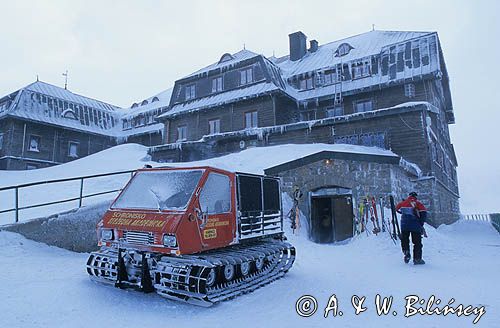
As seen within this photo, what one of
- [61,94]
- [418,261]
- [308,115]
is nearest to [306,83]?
[308,115]

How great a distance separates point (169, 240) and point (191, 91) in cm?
2525

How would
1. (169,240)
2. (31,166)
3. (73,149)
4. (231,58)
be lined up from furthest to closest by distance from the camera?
(73,149) → (31,166) → (231,58) → (169,240)

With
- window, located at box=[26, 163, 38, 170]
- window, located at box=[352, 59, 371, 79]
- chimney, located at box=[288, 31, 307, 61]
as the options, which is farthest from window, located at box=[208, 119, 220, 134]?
window, located at box=[26, 163, 38, 170]

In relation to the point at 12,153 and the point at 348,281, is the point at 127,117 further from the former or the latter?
the point at 348,281

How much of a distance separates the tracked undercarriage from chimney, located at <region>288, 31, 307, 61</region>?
2572 centimetres

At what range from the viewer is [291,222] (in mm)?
12891

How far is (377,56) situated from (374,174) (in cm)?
1403

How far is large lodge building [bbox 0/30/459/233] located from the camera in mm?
18969

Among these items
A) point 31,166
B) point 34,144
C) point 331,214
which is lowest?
point 331,214

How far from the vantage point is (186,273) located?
525cm

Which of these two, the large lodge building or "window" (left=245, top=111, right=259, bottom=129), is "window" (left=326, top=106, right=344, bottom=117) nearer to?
the large lodge building

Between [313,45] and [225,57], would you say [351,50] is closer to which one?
[313,45]

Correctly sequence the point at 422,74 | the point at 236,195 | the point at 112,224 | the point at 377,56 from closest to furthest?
the point at 112,224 < the point at 236,195 < the point at 422,74 < the point at 377,56

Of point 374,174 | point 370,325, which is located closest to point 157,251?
point 370,325
